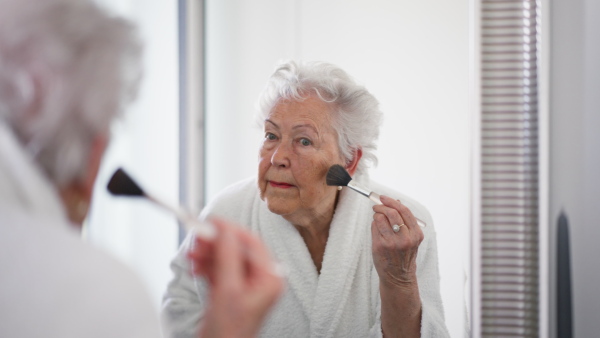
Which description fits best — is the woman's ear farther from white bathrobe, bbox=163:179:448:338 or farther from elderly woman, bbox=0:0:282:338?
elderly woman, bbox=0:0:282:338

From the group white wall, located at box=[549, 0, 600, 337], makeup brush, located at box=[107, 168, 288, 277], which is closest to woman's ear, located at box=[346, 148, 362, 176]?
white wall, located at box=[549, 0, 600, 337]

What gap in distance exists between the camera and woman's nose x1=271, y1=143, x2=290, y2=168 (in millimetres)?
1130

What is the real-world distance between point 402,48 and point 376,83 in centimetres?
9

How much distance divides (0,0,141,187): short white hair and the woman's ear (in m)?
0.73

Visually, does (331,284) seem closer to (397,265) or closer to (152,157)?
(397,265)

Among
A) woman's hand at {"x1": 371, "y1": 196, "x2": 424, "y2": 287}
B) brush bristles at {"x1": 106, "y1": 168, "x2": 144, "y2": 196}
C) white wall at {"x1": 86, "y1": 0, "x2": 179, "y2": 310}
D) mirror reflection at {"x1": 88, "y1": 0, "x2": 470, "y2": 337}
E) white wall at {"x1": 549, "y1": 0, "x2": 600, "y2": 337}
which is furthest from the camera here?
white wall at {"x1": 86, "y1": 0, "x2": 179, "y2": 310}

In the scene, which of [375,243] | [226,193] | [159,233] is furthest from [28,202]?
[159,233]

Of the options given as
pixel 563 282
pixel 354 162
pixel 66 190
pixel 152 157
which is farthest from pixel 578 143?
pixel 152 157

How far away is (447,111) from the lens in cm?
116

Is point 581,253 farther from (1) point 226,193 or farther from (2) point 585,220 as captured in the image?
(1) point 226,193

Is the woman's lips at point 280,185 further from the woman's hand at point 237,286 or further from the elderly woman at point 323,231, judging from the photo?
the woman's hand at point 237,286

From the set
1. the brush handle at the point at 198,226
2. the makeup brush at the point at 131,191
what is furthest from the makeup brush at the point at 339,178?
the brush handle at the point at 198,226

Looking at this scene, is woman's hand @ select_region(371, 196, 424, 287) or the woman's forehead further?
the woman's forehead

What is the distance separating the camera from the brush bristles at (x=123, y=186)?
700mm
